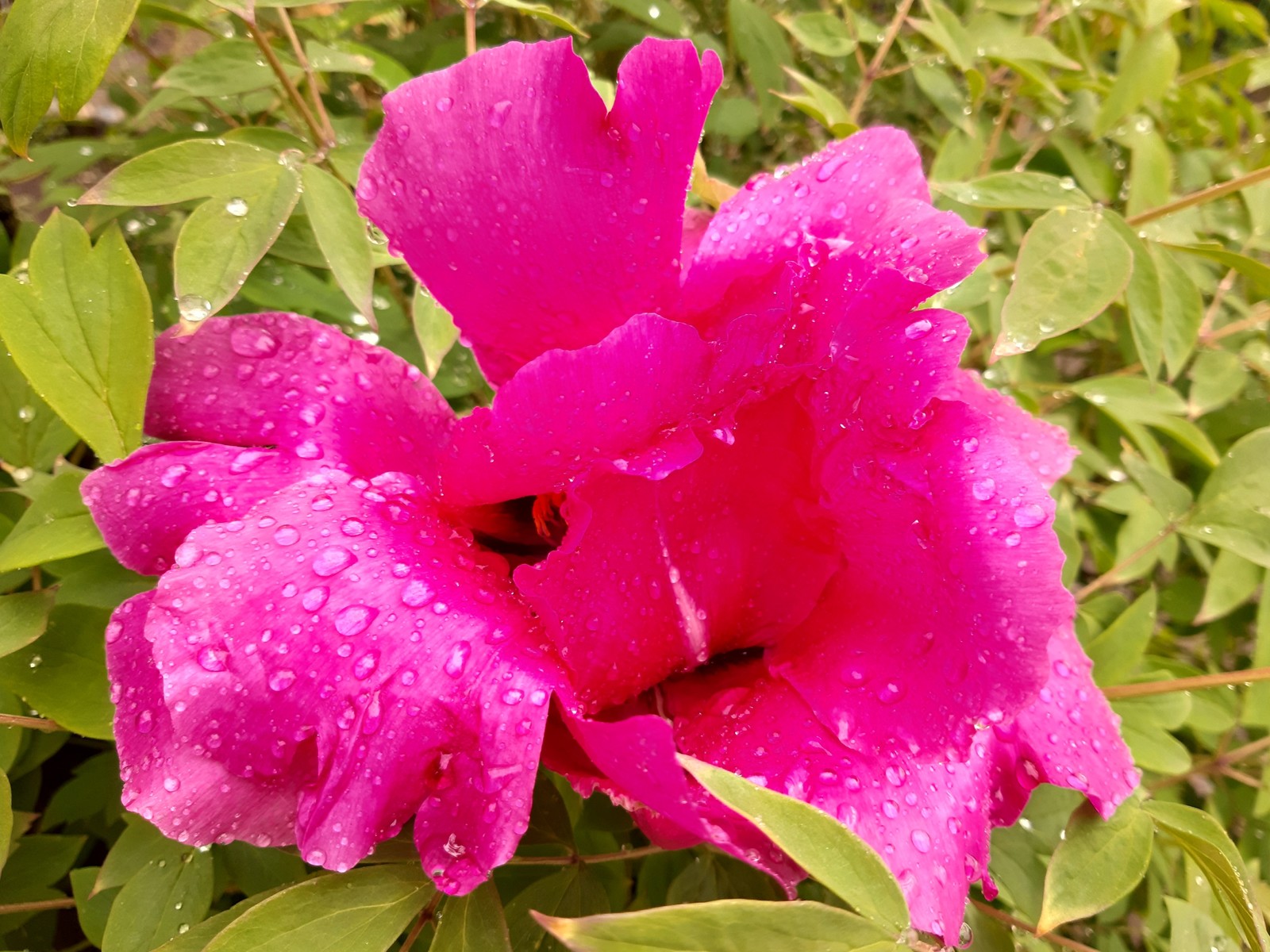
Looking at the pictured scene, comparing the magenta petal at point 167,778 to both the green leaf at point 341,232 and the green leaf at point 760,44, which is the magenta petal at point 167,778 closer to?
the green leaf at point 341,232

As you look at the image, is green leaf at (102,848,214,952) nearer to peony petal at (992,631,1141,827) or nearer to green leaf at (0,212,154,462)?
green leaf at (0,212,154,462)

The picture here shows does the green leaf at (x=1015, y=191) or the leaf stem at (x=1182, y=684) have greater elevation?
the green leaf at (x=1015, y=191)

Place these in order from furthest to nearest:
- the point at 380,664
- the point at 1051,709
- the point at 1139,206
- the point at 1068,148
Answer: the point at 1068,148
the point at 1139,206
the point at 1051,709
the point at 380,664

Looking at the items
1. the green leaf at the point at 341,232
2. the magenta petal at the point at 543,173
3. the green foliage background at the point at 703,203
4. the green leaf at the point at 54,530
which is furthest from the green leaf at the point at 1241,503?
the green leaf at the point at 54,530

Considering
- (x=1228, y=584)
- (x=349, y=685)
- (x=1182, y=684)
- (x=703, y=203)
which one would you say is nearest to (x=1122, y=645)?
(x=1182, y=684)

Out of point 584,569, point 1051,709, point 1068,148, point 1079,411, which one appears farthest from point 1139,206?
point 584,569

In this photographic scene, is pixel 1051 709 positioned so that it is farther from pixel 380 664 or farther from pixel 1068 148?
pixel 1068 148

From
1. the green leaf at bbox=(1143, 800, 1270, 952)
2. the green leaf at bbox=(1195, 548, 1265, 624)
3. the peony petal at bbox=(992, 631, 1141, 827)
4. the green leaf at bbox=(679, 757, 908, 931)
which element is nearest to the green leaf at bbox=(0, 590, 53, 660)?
the green leaf at bbox=(679, 757, 908, 931)
